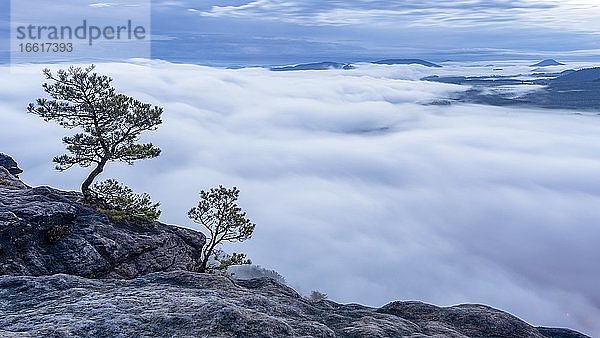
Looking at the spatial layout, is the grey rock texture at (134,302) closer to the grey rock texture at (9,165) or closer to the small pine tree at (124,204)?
the small pine tree at (124,204)

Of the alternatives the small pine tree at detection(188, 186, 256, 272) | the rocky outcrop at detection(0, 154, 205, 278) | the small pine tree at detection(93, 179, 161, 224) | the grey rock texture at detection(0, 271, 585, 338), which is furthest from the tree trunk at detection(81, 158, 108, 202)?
the grey rock texture at detection(0, 271, 585, 338)

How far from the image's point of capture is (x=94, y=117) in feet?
119

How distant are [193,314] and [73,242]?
1691cm

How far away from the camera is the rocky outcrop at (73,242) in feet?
87.2

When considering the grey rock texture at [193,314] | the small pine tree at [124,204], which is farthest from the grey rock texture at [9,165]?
the grey rock texture at [193,314]

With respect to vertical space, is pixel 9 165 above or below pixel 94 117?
below

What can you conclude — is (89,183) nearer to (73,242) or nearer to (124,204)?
(124,204)

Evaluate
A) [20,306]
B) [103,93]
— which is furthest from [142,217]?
[20,306]

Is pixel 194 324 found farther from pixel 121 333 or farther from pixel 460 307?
pixel 460 307

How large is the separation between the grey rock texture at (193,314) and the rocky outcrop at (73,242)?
9.00 metres

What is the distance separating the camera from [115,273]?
29.5 m

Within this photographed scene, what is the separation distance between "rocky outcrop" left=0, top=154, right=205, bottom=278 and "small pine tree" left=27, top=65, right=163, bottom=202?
3442mm

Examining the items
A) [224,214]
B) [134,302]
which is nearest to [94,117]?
[224,214]

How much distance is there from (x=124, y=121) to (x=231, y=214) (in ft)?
31.9
